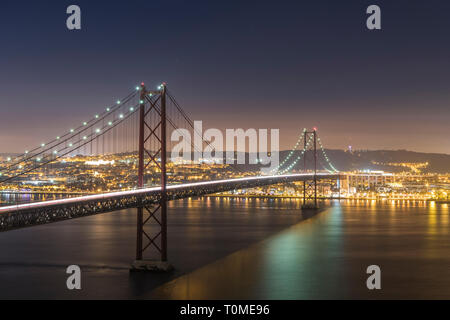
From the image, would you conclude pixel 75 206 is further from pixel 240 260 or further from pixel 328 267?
pixel 328 267

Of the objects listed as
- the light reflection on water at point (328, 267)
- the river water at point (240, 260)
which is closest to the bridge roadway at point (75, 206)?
the river water at point (240, 260)

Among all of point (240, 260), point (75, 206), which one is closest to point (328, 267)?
point (240, 260)

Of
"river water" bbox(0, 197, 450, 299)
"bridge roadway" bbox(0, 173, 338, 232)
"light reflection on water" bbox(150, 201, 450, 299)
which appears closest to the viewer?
"bridge roadway" bbox(0, 173, 338, 232)

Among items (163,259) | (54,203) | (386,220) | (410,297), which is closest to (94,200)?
(54,203)

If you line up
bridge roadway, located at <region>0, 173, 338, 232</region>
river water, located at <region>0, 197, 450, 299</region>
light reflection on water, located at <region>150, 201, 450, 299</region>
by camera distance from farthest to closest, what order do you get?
light reflection on water, located at <region>150, 201, 450, 299</region>
river water, located at <region>0, 197, 450, 299</region>
bridge roadway, located at <region>0, 173, 338, 232</region>

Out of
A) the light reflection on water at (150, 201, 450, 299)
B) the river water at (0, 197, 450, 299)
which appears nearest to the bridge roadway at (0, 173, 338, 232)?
the river water at (0, 197, 450, 299)

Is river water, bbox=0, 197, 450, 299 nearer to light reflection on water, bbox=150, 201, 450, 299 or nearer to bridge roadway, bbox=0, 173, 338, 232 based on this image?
light reflection on water, bbox=150, 201, 450, 299

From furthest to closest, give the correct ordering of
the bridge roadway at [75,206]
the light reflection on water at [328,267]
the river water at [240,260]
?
the light reflection on water at [328,267], the river water at [240,260], the bridge roadway at [75,206]

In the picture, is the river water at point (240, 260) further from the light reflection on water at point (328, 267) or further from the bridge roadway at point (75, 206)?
the bridge roadway at point (75, 206)
